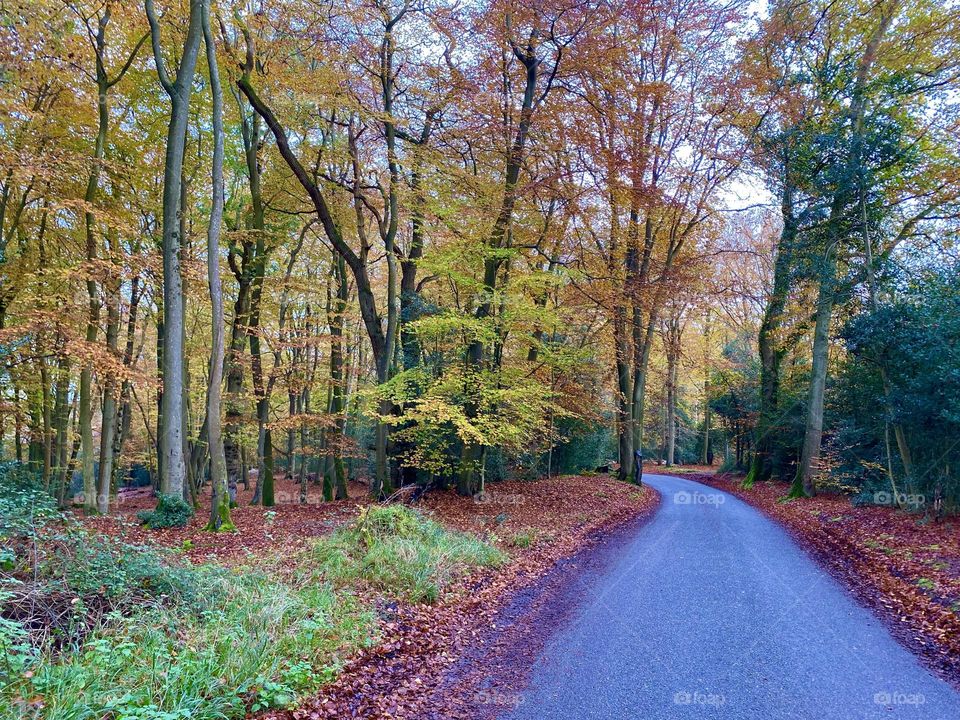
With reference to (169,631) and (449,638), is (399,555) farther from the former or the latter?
(169,631)

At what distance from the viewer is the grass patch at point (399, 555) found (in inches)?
243

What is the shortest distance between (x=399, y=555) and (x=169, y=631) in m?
2.93

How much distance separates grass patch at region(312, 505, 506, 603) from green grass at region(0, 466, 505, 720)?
36mm

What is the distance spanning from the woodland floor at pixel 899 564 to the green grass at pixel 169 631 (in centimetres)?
514

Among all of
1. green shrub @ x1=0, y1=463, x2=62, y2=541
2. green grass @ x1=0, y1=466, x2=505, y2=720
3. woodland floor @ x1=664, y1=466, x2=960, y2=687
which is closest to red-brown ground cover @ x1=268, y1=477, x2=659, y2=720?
green grass @ x1=0, y1=466, x2=505, y2=720

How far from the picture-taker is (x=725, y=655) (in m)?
4.73

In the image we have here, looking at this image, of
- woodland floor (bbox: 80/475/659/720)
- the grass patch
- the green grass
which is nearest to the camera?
the green grass

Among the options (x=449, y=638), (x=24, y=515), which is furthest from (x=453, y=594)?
(x=24, y=515)

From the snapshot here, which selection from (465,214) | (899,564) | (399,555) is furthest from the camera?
(465,214)

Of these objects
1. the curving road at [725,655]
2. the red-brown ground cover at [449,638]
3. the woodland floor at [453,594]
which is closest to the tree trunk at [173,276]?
the woodland floor at [453,594]

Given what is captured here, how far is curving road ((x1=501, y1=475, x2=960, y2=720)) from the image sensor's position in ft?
12.8

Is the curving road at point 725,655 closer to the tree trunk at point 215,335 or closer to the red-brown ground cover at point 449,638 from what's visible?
the red-brown ground cover at point 449,638

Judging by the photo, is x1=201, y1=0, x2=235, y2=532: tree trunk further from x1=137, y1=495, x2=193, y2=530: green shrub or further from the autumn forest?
x1=137, y1=495, x2=193, y2=530: green shrub

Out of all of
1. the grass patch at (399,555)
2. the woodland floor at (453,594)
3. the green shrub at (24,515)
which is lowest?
the woodland floor at (453,594)
